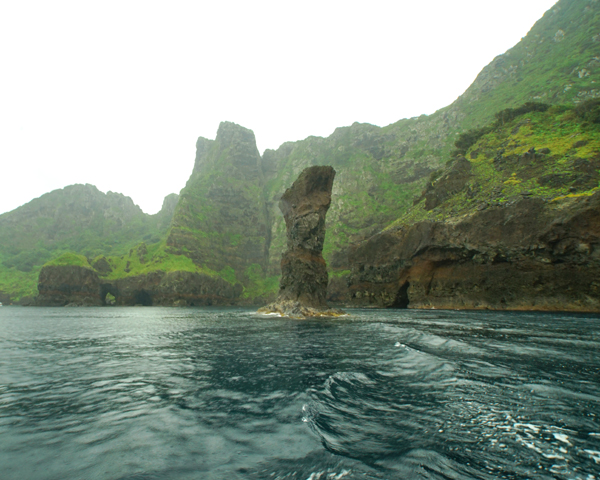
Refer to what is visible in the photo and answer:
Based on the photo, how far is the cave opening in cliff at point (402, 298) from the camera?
73375mm

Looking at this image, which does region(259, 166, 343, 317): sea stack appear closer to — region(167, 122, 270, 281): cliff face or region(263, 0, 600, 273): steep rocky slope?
region(263, 0, 600, 273): steep rocky slope

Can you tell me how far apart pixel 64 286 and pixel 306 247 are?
9793cm

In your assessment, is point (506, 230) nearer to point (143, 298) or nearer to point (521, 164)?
point (521, 164)

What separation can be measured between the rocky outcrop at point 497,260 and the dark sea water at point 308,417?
3873cm

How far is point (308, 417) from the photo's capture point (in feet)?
24.4

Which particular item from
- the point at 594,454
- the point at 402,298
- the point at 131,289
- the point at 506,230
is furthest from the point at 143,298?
the point at 594,454

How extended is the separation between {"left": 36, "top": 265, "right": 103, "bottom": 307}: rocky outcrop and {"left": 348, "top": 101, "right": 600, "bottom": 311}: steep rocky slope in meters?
94.8

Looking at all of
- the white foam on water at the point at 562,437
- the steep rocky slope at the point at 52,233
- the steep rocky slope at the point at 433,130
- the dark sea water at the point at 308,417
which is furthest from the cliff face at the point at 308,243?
the steep rocky slope at the point at 52,233

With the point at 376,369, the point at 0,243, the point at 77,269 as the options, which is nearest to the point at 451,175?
the point at 376,369

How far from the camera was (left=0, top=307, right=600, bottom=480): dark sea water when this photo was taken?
512 cm

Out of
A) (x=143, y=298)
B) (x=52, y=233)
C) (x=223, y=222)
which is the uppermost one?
(x=223, y=222)

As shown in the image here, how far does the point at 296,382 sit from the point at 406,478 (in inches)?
260

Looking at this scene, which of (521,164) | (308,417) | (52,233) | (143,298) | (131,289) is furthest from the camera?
(52,233)

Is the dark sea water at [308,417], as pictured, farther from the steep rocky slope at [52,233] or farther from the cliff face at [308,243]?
the steep rocky slope at [52,233]
